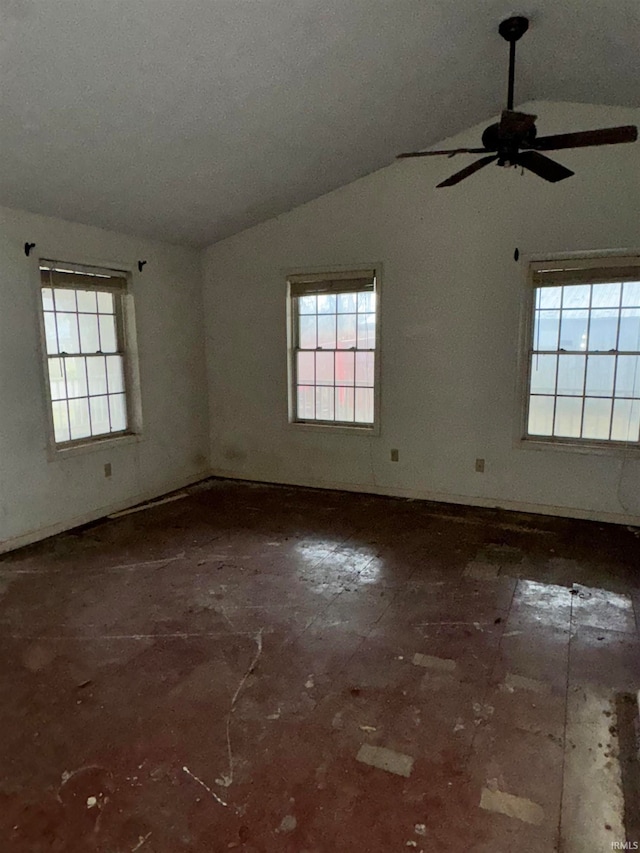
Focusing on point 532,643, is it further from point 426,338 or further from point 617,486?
point 426,338

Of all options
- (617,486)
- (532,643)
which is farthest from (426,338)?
(532,643)

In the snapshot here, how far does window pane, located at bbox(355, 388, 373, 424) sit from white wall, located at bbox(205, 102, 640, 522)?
181 mm

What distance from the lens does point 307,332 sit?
5535 mm

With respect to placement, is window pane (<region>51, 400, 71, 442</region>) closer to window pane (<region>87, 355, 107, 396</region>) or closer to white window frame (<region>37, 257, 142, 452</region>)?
white window frame (<region>37, 257, 142, 452</region>)

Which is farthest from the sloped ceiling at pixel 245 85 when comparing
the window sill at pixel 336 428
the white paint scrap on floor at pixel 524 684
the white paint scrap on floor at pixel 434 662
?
the white paint scrap on floor at pixel 524 684

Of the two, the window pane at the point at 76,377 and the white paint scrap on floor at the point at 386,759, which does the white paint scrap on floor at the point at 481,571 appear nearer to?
the white paint scrap on floor at the point at 386,759

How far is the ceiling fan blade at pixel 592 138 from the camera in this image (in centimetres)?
238

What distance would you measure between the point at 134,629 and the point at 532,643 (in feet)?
7.05

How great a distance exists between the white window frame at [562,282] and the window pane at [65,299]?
3.83 metres

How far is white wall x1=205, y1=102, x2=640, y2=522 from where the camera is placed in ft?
14.2

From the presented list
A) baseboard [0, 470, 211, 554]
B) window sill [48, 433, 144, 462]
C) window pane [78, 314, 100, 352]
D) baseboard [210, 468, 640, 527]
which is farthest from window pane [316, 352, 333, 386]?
window pane [78, 314, 100, 352]

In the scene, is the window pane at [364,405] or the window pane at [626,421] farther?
the window pane at [364,405]

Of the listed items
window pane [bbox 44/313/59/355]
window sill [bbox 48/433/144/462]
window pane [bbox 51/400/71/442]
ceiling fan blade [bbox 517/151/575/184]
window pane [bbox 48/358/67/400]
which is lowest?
window sill [bbox 48/433/144/462]

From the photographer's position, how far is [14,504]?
407cm
